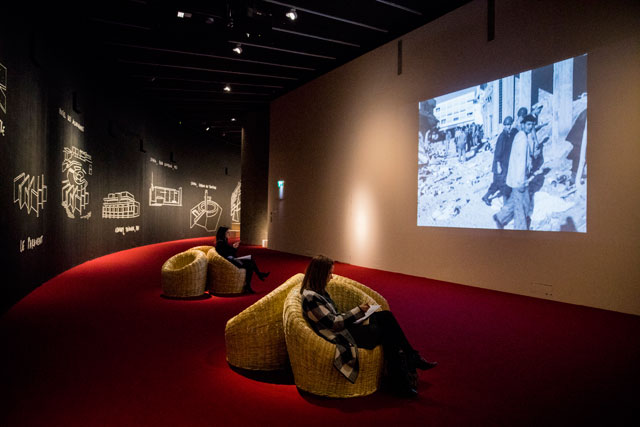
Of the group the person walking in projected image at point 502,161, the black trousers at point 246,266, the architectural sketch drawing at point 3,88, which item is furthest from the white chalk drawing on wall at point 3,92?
the person walking in projected image at point 502,161

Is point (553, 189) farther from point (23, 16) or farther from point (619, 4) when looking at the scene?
point (23, 16)

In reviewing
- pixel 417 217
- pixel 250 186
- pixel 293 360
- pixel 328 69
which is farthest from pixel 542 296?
pixel 250 186

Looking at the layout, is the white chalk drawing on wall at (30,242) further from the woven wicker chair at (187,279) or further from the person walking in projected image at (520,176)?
the person walking in projected image at (520,176)

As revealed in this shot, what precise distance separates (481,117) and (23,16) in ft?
22.6

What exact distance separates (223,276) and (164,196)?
10576 millimetres

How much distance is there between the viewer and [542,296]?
5805 millimetres

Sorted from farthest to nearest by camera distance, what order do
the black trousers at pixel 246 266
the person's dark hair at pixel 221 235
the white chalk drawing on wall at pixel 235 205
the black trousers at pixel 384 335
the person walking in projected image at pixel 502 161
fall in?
the white chalk drawing on wall at pixel 235 205 < the person's dark hair at pixel 221 235 < the person walking in projected image at pixel 502 161 < the black trousers at pixel 246 266 < the black trousers at pixel 384 335

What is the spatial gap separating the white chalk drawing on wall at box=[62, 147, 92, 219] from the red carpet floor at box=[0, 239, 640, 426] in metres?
2.70

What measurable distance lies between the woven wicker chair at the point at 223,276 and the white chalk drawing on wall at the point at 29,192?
2.53 metres

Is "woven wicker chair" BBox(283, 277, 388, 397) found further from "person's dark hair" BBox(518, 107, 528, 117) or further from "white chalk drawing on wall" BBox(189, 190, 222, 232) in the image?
"white chalk drawing on wall" BBox(189, 190, 222, 232)

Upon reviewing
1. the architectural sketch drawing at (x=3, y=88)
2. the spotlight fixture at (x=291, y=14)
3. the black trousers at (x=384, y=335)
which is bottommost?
the black trousers at (x=384, y=335)

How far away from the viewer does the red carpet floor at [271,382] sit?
237cm

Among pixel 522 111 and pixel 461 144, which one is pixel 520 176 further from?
pixel 461 144

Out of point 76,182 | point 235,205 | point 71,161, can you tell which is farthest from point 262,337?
point 235,205
